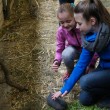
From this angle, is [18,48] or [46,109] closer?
[46,109]

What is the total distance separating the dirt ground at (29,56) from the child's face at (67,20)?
0.63 m

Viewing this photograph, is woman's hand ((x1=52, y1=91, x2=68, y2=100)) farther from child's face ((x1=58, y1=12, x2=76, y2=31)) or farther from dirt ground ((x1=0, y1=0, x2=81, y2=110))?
child's face ((x1=58, y1=12, x2=76, y2=31))

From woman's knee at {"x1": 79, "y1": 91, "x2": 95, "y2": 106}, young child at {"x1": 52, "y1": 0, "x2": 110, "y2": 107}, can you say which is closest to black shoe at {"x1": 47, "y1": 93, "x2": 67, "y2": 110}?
young child at {"x1": 52, "y1": 0, "x2": 110, "y2": 107}

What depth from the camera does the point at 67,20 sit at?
2725 millimetres

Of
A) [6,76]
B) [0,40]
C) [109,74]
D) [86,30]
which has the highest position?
[86,30]

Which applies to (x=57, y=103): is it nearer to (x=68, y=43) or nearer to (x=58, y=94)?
(x=58, y=94)

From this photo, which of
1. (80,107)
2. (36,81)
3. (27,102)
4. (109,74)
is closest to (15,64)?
(36,81)

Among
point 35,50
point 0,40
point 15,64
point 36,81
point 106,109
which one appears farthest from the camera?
point 0,40

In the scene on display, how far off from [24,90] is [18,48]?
1.01 meters

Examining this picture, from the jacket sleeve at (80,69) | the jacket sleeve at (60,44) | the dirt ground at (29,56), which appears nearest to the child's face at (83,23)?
the jacket sleeve at (80,69)

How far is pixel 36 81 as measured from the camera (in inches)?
129

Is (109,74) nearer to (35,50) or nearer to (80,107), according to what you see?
(80,107)

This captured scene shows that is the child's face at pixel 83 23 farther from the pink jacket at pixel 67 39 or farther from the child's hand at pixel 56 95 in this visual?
the child's hand at pixel 56 95

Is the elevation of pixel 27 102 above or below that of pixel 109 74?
below
